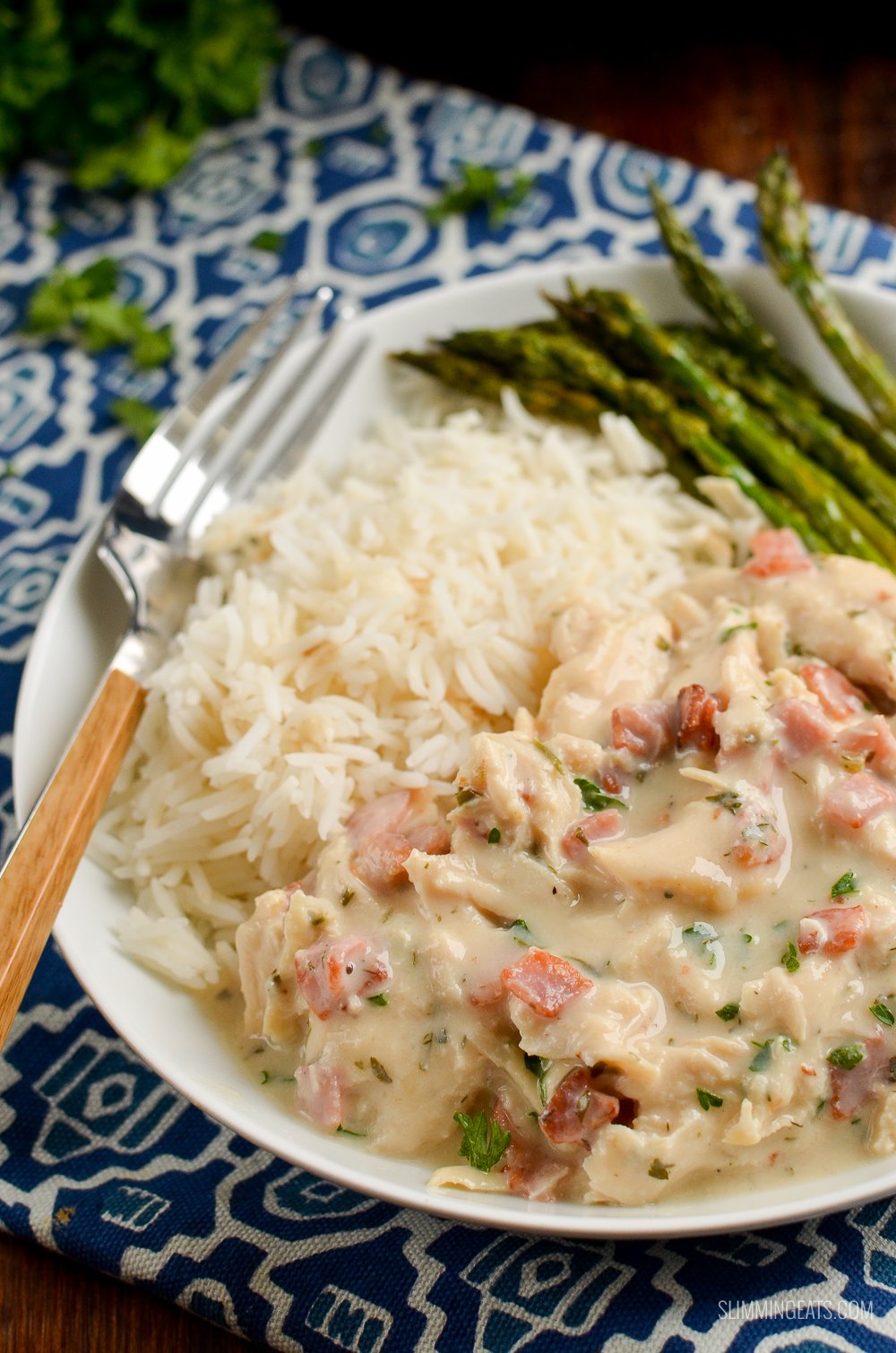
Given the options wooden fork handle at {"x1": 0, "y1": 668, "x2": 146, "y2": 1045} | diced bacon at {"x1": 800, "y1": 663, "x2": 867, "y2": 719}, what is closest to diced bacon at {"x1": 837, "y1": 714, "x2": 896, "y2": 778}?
diced bacon at {"x1": 800, "y1": 663, "x2": 867, "y2": 719}

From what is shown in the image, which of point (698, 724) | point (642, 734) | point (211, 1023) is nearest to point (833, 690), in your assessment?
point (698, 724)

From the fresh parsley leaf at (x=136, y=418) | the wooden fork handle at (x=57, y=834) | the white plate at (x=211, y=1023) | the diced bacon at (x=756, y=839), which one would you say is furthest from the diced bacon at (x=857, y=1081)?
the fresh parsley leaf at (x=136, y=418)

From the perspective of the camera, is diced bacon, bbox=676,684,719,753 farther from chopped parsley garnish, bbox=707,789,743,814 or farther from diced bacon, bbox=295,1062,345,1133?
diced bacon, bbox=295,1062,345,1133

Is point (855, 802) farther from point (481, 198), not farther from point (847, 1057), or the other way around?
point (481, 198)

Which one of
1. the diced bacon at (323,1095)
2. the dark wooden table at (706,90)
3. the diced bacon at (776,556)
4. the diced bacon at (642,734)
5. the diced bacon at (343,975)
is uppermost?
the dark wooden table at (706,90)

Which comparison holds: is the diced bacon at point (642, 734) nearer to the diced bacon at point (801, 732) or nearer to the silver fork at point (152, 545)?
the diced bacon at point (801, 732)
